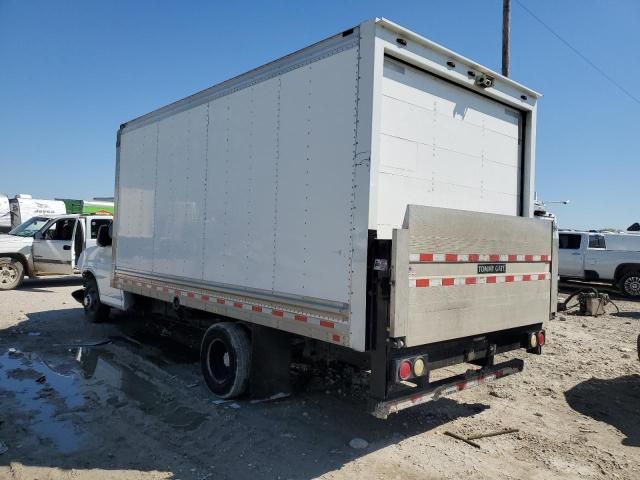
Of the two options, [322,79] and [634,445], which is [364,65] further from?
[634,445]

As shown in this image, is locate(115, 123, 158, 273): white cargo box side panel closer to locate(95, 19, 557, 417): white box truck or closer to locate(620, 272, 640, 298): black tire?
locate(95, 19, 557, 417): white box truck

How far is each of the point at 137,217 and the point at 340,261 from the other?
14.5 feet

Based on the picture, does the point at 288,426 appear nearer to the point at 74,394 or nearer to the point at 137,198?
the point at 74,394

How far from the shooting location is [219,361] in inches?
216

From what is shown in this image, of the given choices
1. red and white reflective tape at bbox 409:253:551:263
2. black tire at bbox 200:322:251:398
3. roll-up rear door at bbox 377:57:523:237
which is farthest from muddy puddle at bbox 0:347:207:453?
roll-up rear door at bbox 377:57:523:237

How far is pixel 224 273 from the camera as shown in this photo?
5191 millimetres

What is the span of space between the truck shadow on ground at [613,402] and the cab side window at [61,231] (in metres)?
13.7

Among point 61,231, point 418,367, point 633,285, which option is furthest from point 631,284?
point 61,231

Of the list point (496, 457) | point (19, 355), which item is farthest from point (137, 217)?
point (496, 457)

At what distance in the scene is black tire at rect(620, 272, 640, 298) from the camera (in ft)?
49.6

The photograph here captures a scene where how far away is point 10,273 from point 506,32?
15.6 metres

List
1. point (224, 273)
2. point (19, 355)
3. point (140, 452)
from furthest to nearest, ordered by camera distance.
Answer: point (19, 355) → point (224, 273) → point (140, 452)

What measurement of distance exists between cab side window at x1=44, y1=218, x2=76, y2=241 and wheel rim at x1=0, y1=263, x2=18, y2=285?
1284mm

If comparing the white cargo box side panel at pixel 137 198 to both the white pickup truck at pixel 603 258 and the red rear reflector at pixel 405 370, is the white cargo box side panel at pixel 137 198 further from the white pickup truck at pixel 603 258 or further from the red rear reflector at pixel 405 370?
the white pickup truck at pixel 603 258
